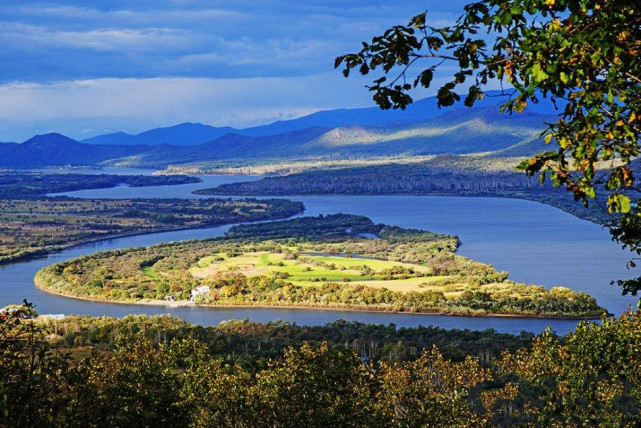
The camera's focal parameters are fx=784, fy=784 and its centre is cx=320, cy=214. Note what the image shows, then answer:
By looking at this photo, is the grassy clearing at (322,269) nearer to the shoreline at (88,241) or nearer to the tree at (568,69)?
the shoreline at (88,241)

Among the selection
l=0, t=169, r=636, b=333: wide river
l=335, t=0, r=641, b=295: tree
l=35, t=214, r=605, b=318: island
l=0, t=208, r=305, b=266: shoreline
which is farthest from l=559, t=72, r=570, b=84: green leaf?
l=0, t=208, r=305, b=266: shoreline

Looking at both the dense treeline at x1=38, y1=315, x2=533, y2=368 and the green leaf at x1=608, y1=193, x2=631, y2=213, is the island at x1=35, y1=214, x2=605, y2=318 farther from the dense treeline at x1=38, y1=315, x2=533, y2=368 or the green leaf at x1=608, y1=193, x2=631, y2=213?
the green leaf at x1=608, y1=193, x2=631, y2=213

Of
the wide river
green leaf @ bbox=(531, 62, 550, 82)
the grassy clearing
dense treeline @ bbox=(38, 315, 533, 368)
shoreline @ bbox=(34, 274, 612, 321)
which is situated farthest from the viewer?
the grassy clearing

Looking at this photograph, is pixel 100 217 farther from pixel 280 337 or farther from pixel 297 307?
pixel 280 337

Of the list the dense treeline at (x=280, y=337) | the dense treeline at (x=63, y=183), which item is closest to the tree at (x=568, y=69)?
the dense treeline at (x=280, y=337)

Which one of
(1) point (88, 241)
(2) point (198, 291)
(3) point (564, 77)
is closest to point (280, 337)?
(2) point (198, 291)
